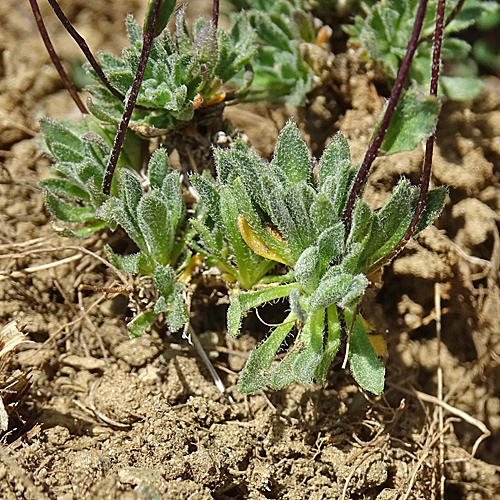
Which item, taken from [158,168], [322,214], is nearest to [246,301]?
[322,214]

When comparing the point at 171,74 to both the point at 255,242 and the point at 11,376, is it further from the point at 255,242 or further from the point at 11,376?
the point at 11,376

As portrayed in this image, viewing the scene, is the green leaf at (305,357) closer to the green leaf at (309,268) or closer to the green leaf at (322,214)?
the green leaf at (309,268)

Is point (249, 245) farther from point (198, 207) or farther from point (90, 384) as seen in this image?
point (90, 384)

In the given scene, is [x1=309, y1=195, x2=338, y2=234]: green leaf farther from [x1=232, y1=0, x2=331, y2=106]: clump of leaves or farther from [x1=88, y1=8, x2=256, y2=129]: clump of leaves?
Result: [x1=232, y1=0, x2=331, y2=106]: clump of leaves

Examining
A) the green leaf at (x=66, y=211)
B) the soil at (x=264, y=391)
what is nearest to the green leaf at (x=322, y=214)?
A: the soil at (x=264, y=391)

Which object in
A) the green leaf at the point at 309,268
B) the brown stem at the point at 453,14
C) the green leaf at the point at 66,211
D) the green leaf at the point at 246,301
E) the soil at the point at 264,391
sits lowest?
the soil at the point at 264,391

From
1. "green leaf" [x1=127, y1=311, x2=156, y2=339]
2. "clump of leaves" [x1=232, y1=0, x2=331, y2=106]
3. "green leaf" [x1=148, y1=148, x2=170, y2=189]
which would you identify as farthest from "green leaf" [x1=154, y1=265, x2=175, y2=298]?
"clump of leaves" [x1=232, y1=0, x2=331, y2=106]
